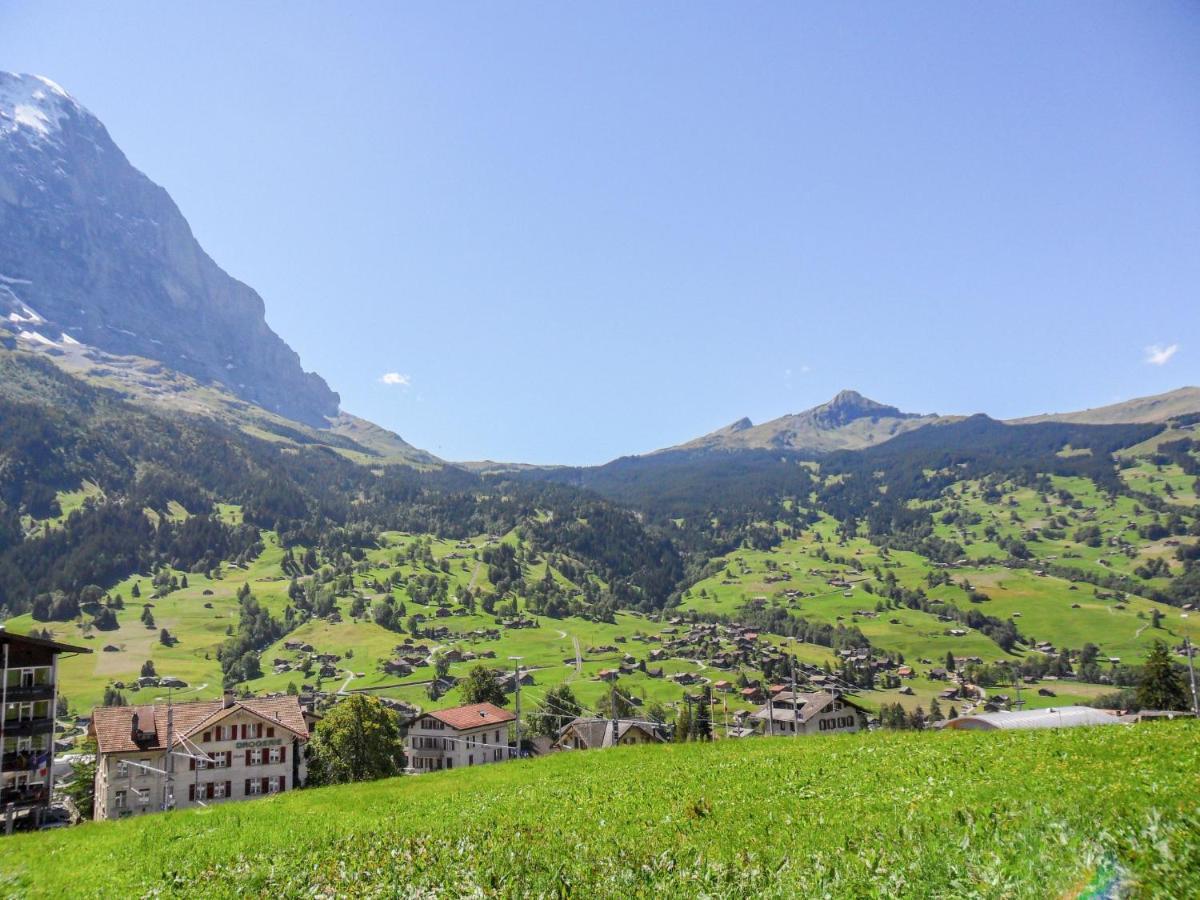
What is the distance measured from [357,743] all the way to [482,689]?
5623cm

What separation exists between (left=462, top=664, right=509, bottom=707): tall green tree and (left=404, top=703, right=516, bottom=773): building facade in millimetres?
19259

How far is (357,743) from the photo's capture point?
85.7 metres

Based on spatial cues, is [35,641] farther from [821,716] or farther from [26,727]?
[821,716]

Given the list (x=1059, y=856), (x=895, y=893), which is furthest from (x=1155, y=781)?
(x=895, y=893)

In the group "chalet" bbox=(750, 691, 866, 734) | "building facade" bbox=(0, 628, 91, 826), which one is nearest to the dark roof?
"building facade" bbox=(0, 628, 91, 826)

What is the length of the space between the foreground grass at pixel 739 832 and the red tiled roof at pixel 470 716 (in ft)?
259

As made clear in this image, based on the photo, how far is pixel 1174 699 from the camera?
101062mm

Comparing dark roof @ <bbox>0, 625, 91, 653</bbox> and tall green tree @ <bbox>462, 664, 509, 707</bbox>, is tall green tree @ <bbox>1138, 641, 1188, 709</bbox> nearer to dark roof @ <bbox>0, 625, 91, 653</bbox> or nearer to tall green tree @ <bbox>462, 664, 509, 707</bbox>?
tall green tree @ <bbox>462, 664, 509, 707</bbox>

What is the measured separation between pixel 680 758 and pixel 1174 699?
103 meters

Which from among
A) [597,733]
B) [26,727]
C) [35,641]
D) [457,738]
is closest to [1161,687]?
[597,733]

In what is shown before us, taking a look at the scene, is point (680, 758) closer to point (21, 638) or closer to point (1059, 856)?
point (1059, 856)

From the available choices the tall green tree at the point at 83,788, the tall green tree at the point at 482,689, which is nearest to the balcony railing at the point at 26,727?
the tall green tree at the point at 83,788

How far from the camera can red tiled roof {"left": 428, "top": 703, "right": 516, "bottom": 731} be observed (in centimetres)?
11008

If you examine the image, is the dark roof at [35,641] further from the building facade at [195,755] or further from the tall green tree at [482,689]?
the tall green tree at [482,689]
